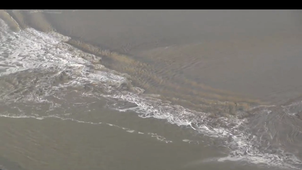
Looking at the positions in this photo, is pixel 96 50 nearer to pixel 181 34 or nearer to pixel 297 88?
pixel 181 34

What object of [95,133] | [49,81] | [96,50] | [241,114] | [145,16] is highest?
[145,16]

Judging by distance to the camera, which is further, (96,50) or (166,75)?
(96,50)

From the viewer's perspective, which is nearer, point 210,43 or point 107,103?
point 107,103

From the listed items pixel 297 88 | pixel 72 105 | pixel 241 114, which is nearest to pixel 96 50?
pixel 72 105

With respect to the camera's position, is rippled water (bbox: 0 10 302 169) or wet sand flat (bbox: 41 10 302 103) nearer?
rippled water (bbox: 0 10 302 169)

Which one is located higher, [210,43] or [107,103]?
[210,43]

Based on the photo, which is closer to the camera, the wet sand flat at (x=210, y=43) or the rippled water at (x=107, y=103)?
the rippled water at (x=107, y=103)

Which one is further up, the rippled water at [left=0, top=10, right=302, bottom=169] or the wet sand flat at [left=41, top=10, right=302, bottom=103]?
the wet sand flat at [left=41, top=10, right=302, bottom=103]

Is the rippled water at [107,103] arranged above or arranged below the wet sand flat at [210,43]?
below
